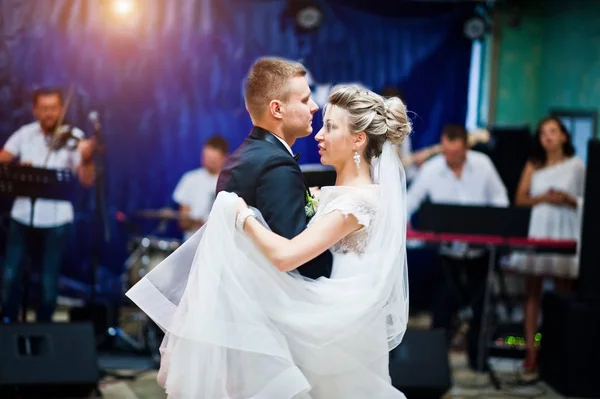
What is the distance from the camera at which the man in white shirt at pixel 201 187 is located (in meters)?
7.86

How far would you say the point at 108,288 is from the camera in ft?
27.9

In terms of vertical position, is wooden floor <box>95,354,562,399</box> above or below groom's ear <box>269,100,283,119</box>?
below

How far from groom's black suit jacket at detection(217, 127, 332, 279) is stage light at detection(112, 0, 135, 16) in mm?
5537

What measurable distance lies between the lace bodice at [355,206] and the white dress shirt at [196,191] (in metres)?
4.83

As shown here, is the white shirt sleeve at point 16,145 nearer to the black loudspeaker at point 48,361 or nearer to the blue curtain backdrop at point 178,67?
the blue curtain backdrop at point 178,67

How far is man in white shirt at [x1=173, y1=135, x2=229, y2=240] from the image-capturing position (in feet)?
25.8

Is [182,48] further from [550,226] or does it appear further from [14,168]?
[550,226]

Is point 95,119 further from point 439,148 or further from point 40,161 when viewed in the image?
point 439,148

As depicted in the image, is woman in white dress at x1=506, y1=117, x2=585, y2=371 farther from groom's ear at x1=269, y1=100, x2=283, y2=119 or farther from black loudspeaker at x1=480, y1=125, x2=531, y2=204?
groom's ear at x1=269, y1=100, x2=283, y2=119

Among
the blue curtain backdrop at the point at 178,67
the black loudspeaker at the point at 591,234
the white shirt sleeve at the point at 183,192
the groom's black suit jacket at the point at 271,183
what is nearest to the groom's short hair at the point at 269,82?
the groom's black suit jacket at the point at 271,183

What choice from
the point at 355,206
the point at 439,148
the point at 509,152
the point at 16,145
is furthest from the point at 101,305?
the point at 509,152

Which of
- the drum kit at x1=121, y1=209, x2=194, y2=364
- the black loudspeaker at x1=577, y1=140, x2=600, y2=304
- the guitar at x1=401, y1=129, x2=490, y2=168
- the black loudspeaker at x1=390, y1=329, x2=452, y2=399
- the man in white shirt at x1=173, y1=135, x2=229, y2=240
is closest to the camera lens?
the black loudspeaker at x1=390, y1=329, x2=452, y2=399

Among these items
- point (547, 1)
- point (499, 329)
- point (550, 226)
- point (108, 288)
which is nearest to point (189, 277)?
point (550, 226)

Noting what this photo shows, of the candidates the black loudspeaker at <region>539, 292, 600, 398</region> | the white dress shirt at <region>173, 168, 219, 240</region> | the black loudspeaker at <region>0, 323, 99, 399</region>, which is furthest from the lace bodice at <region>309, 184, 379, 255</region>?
the white dress shirt at <region>173, 168, 219, 240</region>
